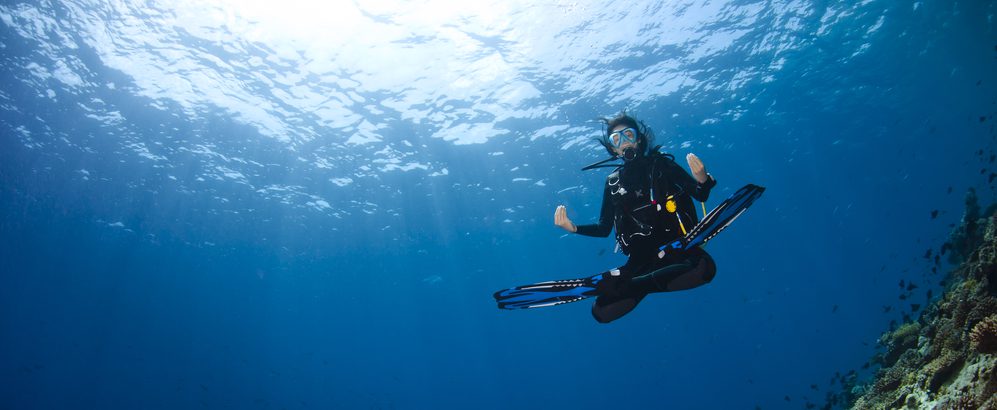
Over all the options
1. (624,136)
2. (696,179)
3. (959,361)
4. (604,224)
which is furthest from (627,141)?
(959,361)

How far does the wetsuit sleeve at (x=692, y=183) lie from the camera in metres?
3.99

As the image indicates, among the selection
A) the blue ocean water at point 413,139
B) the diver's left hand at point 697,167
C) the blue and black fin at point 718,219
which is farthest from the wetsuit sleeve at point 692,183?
the blue ocean water at point 413,139

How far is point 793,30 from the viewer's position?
1653cm

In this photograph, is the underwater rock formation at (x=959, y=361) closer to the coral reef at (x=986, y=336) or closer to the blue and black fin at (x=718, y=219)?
the coral reef at (x=986, y=336)

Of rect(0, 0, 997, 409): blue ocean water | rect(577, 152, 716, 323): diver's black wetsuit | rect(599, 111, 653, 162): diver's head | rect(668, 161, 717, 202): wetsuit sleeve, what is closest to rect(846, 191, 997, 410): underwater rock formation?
rect(577, 152, 716, 323): diver's black wetsuit

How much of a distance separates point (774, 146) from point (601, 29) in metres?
20.0

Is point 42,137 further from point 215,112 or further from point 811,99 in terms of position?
point 811,99

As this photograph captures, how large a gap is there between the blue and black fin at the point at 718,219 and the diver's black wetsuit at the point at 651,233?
0.19 metres

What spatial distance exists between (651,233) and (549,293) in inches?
47.1

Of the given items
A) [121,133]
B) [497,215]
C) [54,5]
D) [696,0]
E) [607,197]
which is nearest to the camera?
[607,197]

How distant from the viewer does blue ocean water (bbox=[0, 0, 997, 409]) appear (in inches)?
538

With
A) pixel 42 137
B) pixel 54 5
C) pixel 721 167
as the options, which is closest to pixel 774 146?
pixel 721 167

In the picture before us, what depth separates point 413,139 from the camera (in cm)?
1942

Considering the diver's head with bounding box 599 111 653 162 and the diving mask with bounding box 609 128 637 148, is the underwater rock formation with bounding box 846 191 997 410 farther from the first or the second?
the diving mask with bounding box 609 128 637 148
